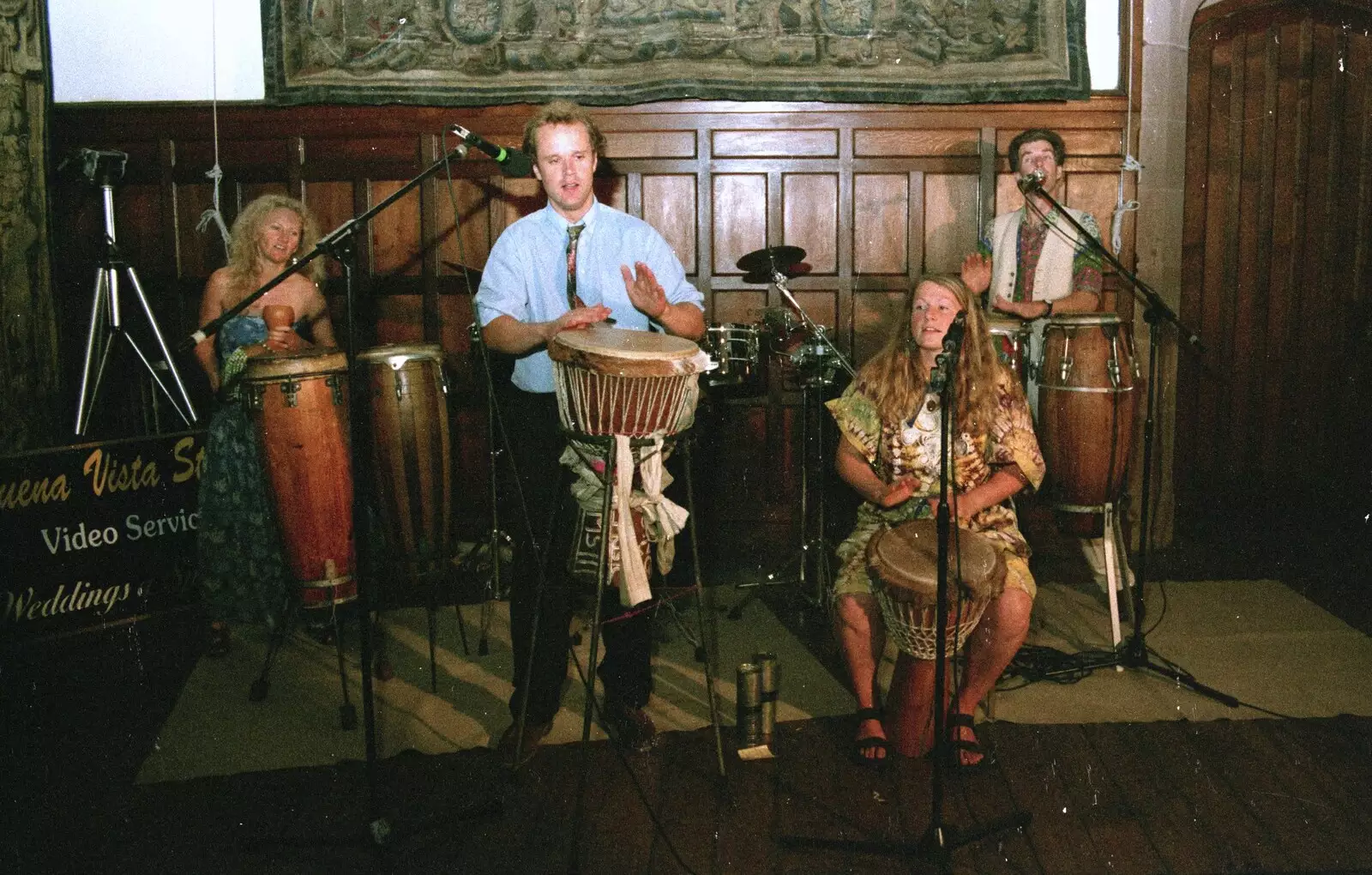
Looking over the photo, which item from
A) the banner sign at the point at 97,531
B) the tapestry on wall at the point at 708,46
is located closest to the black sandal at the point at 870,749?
the banner sign at the point at 97,531

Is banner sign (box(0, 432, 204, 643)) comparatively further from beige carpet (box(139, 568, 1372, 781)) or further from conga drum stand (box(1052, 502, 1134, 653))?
conga drum stand (box(1052, 502, 1134, 653))

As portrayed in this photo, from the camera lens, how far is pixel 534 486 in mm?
3299

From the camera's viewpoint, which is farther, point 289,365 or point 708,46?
point 708,46

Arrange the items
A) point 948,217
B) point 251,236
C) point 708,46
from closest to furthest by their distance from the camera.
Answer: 1. point 251,236
2. point 708,46
3. point 948,217

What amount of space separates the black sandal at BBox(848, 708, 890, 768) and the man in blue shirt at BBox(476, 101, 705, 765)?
63cm

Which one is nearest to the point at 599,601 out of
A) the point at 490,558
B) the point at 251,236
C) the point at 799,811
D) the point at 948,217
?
the point at 799,811

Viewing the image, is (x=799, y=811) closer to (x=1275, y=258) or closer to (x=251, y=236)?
(x=251, y=236)

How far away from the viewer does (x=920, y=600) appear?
3.00 meters

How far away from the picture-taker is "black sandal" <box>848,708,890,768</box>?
125 inches

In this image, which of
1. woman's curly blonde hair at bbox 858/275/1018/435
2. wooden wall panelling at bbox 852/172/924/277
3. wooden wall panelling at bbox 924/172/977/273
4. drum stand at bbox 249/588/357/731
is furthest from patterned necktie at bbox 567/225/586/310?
wooden wall panelling at bbox 924/172/977/273

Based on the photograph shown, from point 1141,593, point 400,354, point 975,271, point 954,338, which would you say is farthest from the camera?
point 975,271

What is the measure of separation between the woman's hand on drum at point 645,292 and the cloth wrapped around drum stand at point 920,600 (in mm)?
914

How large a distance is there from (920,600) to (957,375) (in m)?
0.73

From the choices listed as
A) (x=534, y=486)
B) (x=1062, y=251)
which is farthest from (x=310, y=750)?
(x=1062, y=251)
